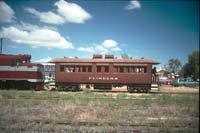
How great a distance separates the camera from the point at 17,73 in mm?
23641

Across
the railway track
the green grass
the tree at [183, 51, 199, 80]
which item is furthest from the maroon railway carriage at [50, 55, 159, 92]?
the tree at [183, 51, 199, 80]

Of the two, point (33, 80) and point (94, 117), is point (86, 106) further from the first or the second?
point (33, 80)

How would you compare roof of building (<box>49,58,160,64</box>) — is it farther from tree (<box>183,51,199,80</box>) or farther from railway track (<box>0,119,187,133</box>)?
tree (<box>183,51,199,80</box>)

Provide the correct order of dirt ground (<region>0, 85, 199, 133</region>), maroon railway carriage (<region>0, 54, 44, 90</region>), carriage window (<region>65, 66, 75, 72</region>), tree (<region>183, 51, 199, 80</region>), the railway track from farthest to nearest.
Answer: tree (<region>183, 51, 199, 80</region>), carriage window (<region>65, 66, 75, 72</region>), maroon railway carriage (<region>0, 54, 44, 90</region>), dirt ground (<region>0, 85, 199, 133</region>), the railway track

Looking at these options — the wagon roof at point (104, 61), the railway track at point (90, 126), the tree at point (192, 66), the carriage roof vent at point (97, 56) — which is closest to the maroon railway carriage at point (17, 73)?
the wagon roof at point (104, 61)

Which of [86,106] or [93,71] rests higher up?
[93,71]

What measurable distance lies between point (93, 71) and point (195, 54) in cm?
5035

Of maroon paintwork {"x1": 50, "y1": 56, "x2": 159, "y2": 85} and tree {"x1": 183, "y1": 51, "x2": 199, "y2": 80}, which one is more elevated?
tree {"x1": 183, "y1": 51, "x2": 199, "y2": 80}

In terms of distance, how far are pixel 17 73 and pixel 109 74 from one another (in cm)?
891

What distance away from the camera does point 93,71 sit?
2428cm

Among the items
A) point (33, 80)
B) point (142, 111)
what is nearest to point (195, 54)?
point (33, 80)

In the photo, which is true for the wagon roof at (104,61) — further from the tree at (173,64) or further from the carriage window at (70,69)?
the tree at (173,64)

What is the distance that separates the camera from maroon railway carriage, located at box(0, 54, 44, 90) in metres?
23.6

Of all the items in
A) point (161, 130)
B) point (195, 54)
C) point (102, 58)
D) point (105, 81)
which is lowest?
point (161, 130)
